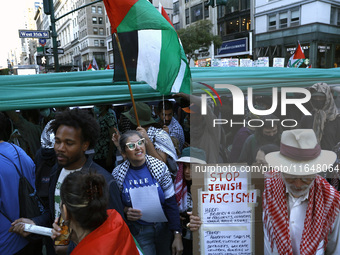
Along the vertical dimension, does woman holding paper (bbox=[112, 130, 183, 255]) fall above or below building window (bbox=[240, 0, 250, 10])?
below

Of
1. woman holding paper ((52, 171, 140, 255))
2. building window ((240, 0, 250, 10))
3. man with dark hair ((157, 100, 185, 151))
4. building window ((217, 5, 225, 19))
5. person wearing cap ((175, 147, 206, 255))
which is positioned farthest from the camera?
building window ((217, 5, 225, 19))

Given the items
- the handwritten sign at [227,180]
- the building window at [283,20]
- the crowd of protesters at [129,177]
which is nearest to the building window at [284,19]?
the building window at [283,20]

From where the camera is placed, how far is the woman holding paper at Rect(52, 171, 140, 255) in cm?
148

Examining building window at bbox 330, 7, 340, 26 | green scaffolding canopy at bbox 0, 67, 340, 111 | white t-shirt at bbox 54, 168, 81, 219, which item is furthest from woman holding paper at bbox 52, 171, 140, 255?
building window at bbox 330, 7, 340, 26

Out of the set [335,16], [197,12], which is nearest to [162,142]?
[335,16]

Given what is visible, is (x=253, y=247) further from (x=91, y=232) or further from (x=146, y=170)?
(x=91, y=232)

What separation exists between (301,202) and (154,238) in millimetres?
1316

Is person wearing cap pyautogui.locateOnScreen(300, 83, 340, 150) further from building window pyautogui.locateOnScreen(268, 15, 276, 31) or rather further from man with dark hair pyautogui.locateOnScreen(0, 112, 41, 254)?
building window pyautogui.locateOnScreen(268, 15, 276, 31)

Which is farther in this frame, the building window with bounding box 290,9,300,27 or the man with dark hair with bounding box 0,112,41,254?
the building window with bounding box 290,9,300,27

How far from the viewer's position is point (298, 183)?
178cm

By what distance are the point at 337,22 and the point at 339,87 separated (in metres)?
29.6

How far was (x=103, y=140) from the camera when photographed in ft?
15.2

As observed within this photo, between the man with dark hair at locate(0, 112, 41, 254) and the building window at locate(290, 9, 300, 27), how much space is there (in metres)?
30.6

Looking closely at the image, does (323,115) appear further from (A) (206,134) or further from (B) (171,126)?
(B) (171,126)
